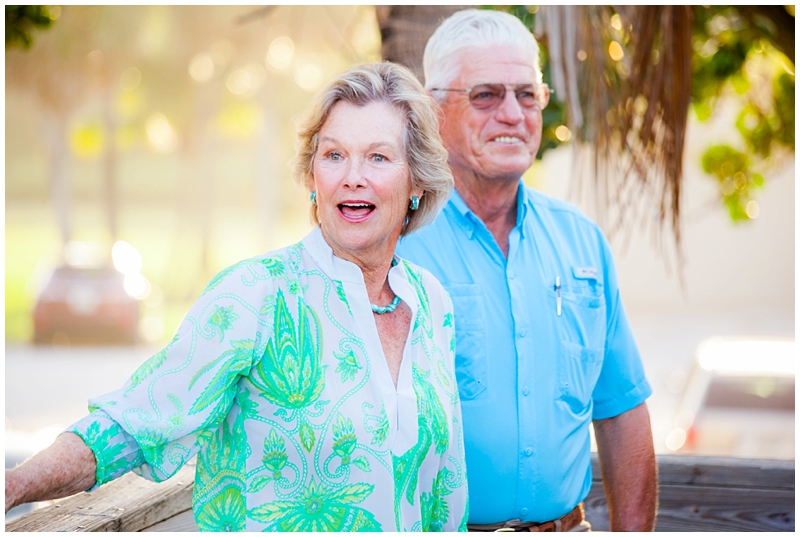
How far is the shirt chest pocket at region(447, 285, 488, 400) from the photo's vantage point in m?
2.02

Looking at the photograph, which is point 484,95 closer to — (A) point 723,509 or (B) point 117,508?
(B) point 117,508

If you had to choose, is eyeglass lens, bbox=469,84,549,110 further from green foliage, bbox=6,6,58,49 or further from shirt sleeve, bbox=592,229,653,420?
green foliage, bbox=6,6,58,49

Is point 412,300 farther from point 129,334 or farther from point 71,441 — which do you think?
point 129,334

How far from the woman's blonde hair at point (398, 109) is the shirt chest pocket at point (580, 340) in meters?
0.55

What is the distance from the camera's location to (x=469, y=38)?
2152 mm

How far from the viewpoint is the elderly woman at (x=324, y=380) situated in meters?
1.42

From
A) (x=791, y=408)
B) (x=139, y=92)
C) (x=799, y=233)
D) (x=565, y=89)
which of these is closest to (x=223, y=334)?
(x=799, y=233)

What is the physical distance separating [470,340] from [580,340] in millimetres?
317

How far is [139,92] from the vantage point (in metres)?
22.6

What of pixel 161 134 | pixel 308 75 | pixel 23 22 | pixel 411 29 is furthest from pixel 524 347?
pixel 161 134

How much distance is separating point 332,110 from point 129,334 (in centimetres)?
1500

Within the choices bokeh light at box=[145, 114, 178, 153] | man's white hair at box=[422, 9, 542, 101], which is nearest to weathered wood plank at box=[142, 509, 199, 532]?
man's white hair at box=[422, 9, 542, 101]

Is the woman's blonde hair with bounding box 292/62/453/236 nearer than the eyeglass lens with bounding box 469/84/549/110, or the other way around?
the woman's blonde hair with bounding box 292/62/453/236

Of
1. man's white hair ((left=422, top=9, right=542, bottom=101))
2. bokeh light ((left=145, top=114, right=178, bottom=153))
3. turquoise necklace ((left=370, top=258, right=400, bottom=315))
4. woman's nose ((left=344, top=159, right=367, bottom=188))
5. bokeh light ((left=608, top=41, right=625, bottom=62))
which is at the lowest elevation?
turquoise necklace ((left=370, top=258, right=400, bottom=315))
